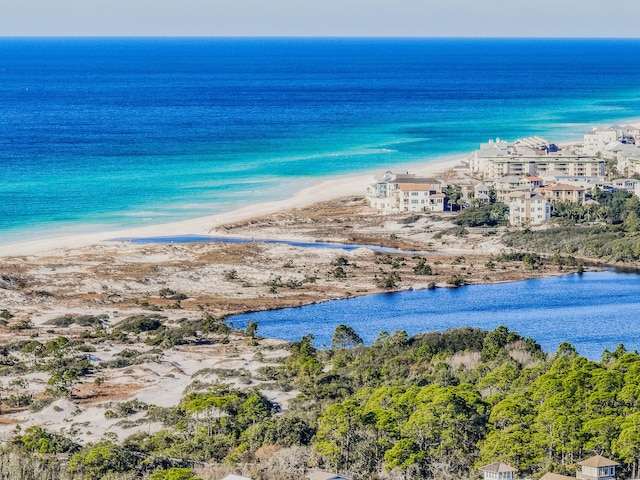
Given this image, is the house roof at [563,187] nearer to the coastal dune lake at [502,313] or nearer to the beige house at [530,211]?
the beige house at [530,211]

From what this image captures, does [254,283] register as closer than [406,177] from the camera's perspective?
Yes

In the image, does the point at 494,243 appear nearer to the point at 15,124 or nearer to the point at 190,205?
the point at 190,205

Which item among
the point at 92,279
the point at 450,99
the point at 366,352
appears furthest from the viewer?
the point at 450,99

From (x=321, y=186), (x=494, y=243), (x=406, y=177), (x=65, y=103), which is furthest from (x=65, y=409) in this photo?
(x=65, y=103)

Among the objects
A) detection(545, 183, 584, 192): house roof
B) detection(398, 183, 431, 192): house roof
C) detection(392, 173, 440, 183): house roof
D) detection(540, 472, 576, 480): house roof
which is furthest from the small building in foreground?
detection(392, 173, 440, 183): house roof

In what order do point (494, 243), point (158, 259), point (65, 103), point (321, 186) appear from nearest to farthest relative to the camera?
point (158, 259), point (494, 243), point (321, 186), point (65, 103)

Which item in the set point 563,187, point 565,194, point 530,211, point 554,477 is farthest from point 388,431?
point 563,187
